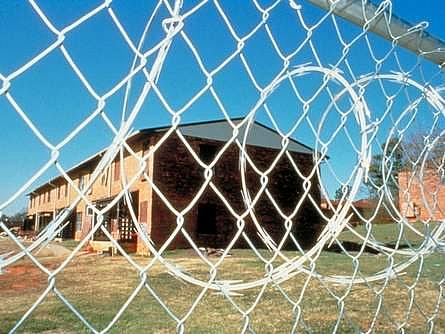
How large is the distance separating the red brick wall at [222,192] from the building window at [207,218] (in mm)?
159

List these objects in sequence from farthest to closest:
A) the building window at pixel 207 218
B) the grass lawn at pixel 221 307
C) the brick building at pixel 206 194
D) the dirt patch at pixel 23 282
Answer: the building window at pixel 207 218 < the brick building at pixel 206 194 < the dirt patch at pixel 23 282 < the grass lawn at pixel 221 307

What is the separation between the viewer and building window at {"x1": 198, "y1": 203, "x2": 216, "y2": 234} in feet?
57.6

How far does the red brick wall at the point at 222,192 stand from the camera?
16.6 m

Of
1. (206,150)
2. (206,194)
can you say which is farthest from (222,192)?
(206,150)

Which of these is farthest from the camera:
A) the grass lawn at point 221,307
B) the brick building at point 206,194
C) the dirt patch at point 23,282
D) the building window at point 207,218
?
the building window at point 207,218

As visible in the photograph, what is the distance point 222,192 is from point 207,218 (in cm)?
124

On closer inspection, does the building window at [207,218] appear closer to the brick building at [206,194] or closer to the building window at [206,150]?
the brick building at [206,194]

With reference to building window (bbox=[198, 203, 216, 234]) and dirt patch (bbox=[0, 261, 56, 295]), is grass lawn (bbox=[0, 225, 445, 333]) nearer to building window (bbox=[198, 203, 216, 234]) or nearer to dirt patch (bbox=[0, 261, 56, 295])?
dirt patch (bbox=[0, 261, 56, 295])

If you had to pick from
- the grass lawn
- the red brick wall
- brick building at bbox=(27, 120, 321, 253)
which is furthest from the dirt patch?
the red brick wall

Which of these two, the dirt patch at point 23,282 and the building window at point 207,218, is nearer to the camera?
the dirt patch at point 23,282

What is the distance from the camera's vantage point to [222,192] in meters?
17.3

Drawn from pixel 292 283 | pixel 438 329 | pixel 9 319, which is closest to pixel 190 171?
pixel 292 283

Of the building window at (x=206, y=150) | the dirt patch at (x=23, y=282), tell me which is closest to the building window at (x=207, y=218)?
the building window at (x=206, y=150)

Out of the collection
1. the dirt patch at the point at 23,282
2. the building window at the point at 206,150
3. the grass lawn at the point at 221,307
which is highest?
the building window at the point at 206,150
